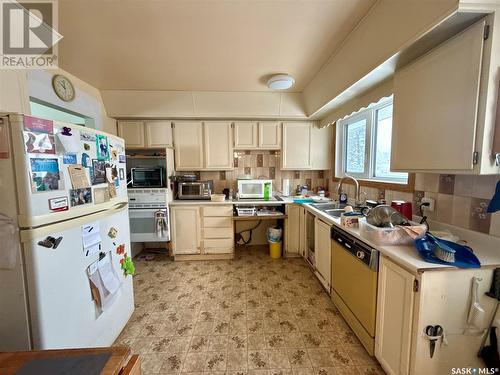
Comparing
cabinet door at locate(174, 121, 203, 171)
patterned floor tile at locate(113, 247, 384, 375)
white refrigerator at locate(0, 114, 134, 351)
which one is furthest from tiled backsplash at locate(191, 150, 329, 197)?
white refrigerator at locate(0, 114, 134, 351)

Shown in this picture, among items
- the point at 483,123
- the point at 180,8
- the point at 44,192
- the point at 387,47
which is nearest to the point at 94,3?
the point at 180,8

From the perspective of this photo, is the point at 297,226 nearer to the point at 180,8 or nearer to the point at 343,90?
the point at 343,90

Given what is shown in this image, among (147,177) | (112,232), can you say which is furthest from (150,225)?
(112,232)

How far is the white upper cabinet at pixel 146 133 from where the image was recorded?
9.62 ft

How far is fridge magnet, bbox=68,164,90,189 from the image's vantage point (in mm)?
1121

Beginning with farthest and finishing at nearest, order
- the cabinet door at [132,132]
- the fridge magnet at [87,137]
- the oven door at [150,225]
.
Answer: the cabinet door at [132,132], the oven door at [150,225], the fridge magnet at [87,137]

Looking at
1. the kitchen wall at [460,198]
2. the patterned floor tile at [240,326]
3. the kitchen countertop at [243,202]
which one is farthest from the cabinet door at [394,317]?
the kitchen countertop at [243,202]

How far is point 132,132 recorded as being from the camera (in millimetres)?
2943

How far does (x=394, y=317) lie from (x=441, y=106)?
124 cm

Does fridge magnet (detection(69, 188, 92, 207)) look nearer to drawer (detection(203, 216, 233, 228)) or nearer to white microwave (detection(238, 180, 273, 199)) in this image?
drawer (detection(203, 216, 233, 228))

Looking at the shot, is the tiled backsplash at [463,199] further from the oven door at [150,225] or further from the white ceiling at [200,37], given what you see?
the oven door at [150,225]

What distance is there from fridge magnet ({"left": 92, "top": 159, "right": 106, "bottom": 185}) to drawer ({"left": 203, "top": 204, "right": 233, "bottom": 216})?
60.0 inches

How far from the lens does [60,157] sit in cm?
106

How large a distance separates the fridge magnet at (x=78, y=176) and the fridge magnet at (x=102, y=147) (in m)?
0.19
